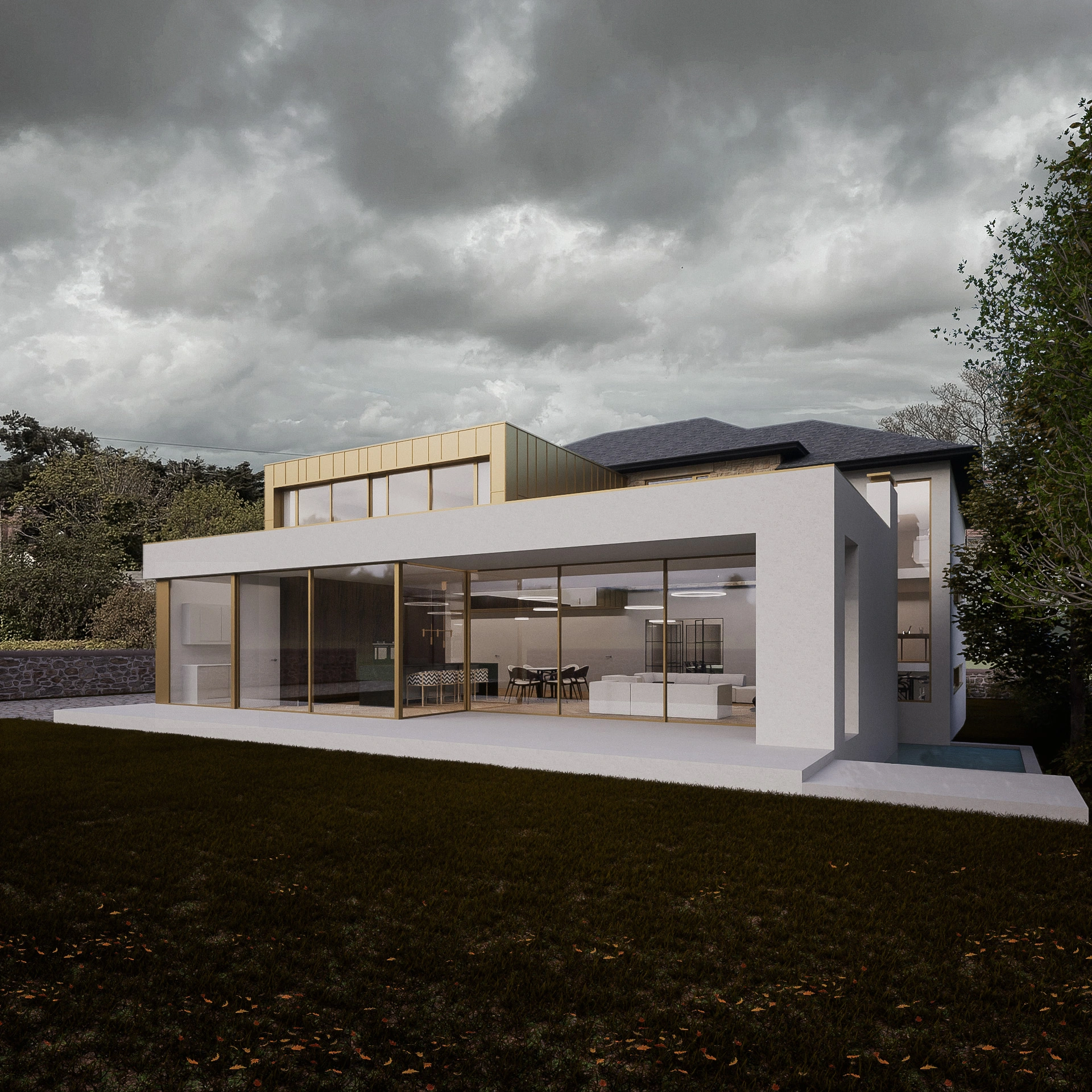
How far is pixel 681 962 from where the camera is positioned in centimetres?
454

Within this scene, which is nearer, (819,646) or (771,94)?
(819,646)

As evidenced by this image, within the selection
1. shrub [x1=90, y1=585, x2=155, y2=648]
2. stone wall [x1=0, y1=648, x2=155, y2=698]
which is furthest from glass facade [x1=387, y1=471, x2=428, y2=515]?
shrub [x1=90, y1=585, x2=155, y2=648]

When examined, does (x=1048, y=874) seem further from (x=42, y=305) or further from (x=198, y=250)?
(x=42, y=305)

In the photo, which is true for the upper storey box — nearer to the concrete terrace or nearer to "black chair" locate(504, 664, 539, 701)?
"black chair" locate(504, 664, 539, 701)

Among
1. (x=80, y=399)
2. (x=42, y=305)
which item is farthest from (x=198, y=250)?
(x=80, y=399)

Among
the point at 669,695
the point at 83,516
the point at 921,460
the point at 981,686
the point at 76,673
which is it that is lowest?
the point at 981,686

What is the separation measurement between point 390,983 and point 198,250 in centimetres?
2776

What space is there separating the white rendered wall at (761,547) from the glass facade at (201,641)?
1591mm

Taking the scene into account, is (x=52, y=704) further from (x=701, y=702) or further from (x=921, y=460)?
(x=921, y=460)

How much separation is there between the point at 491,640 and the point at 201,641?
6669 mm

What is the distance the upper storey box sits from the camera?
613 inches

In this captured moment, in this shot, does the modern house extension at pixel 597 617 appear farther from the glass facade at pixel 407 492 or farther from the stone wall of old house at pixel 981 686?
the stone wall of old house at pixel 981 686

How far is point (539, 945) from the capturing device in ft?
15.7

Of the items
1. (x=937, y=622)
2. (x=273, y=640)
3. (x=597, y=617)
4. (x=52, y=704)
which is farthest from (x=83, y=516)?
(x=937, y=622)
